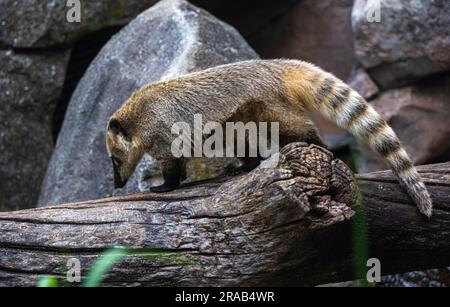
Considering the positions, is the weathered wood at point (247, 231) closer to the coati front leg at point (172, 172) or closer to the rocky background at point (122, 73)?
the coati front leg at point (172, 172)

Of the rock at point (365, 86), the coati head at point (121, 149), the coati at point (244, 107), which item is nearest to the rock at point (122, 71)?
the coati head at point (121, 149)

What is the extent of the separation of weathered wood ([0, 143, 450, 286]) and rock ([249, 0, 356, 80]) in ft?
19.9

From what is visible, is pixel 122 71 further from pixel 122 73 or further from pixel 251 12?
pixel 251 12

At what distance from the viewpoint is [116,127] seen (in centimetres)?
650

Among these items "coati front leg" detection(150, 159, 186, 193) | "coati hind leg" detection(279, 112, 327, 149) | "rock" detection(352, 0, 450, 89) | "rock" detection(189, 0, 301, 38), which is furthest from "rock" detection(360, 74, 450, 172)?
"coati front leg" detection(150, 159, 186, 193)

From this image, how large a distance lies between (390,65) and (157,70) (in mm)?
2823

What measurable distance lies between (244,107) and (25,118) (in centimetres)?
414

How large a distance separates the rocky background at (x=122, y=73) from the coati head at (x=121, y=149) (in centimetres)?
61

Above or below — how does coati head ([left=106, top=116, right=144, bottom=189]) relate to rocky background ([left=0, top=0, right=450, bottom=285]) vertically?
below

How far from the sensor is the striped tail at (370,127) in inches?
209

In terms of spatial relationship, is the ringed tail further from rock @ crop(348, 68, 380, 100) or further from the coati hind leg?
rock @ crop(348, 68, 380, 100)

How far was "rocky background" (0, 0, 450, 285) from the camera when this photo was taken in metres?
7.98

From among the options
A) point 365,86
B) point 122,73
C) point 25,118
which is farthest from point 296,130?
point 25,118
